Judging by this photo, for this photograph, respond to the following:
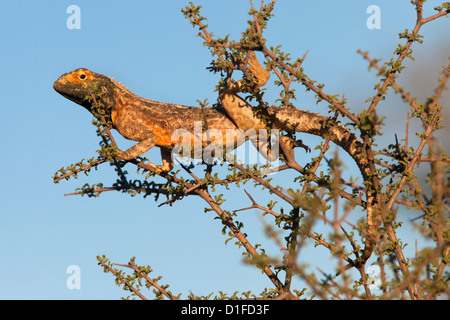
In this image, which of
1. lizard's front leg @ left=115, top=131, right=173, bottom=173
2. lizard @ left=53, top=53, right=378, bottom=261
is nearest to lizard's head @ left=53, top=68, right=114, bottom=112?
lizard @ left=53, top=53, right=378, bottom=261

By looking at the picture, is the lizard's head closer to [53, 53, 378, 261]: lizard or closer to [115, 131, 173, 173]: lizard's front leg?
[53, 53, 378, 261]: lizard

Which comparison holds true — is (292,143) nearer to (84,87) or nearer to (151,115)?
(151,115)

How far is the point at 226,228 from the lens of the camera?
9.31m

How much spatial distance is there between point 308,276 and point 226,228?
3.93 m

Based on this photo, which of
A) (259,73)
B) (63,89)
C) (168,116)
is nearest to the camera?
(259,73)

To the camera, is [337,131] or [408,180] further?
[337,131]

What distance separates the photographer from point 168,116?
12.1m

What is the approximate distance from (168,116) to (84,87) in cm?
193

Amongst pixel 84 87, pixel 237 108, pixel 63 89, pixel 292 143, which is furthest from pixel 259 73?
pixel 63 89

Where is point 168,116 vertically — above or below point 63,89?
below

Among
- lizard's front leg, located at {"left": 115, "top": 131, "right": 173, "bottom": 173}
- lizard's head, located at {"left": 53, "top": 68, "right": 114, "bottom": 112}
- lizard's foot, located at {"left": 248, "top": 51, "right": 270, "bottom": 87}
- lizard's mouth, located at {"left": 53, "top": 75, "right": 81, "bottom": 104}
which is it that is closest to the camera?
lizard's front leg, located at {"left": 115, "top": 131, "right": 173, "bottom": 173}

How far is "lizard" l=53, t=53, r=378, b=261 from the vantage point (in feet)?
36.5
